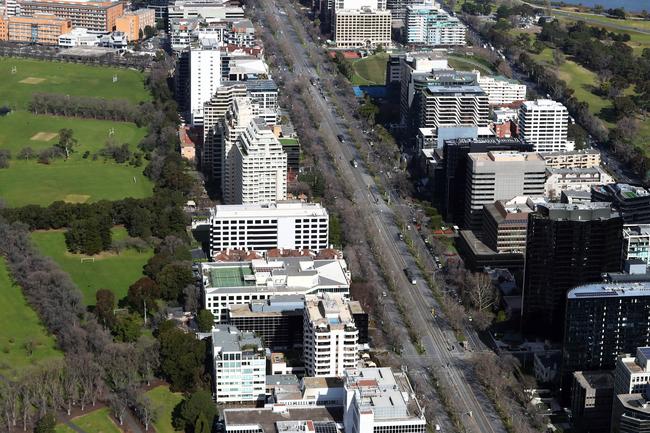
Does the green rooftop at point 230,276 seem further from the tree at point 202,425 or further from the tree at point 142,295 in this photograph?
the tree at point 202,425

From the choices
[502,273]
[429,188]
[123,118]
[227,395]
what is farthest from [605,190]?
[123,118]

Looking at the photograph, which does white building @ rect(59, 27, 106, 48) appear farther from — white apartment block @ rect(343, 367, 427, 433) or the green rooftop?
white apartment block @ rect(343, 367, 427, 433)

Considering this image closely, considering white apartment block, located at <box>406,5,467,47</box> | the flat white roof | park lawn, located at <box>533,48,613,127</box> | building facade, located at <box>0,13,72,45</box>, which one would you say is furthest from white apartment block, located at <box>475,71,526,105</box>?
building facade, located at <box>0,13,72,45</box>

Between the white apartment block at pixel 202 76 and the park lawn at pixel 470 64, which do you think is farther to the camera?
the park lawn at pixel 470 64

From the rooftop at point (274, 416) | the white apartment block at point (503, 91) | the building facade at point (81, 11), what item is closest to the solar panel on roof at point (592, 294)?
the rooftop at point (274, 416)

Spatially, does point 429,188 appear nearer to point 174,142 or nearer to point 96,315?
point 174,142

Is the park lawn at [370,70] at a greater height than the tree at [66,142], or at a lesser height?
greater
